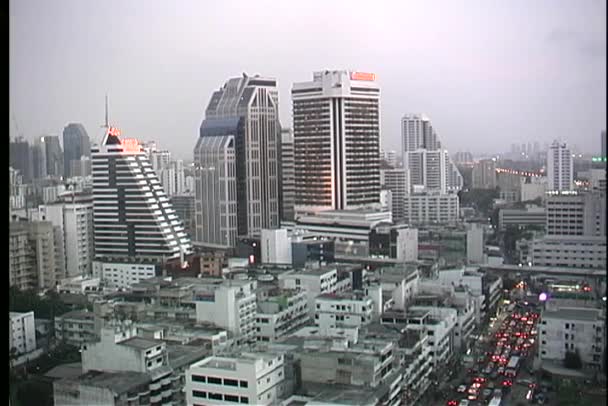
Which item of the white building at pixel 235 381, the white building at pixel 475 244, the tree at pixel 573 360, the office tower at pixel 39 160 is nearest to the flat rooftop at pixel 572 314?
the tree at pixel 573 360

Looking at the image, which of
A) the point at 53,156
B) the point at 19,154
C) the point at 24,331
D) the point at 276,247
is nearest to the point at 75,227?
the point at 53,156

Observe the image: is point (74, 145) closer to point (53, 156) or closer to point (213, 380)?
point (53, 156)

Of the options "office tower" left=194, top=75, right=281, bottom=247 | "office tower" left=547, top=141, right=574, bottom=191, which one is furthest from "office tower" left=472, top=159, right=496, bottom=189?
"office tower" left=194, top=75, right=281, bottom=247

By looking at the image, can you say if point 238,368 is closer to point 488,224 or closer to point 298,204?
point 488,224

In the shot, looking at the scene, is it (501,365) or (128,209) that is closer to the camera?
(501,365)

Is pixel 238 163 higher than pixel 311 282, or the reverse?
pixel 238 163

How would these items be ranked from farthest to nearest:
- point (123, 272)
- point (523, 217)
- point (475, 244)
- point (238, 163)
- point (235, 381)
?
point (238, 163)
point (123, 272)
point (475, 244)
point (523, 217)
point (235, 381)

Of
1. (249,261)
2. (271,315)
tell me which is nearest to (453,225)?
(249,261)
